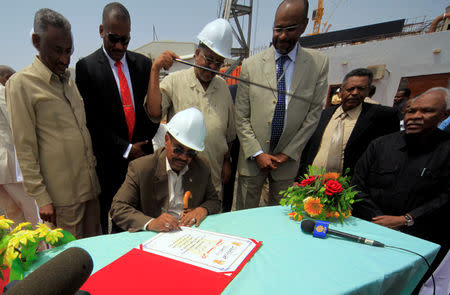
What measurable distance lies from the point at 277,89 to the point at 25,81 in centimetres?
231

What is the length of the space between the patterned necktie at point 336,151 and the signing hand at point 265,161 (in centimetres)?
85

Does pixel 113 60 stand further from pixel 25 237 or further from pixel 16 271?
pixel 16 271

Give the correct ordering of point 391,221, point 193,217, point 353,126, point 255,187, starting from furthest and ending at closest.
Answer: point 353,126, point 255,187, point 391,221, point 193,217

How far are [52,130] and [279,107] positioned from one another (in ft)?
7.25

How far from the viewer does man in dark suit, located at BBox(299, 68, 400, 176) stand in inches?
105

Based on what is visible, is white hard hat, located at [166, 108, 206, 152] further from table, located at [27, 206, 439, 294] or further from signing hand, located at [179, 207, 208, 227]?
table, located at [27, 206, 439, 294]

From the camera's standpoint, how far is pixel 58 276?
1.38 ft

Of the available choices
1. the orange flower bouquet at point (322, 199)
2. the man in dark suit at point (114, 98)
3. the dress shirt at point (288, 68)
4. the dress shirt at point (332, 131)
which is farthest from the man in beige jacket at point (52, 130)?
the dress shirt at point (332, 131)

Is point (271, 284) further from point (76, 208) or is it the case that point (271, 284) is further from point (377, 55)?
point (377, 55)

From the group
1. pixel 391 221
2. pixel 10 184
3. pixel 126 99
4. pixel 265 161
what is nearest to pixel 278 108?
pixel 265 161

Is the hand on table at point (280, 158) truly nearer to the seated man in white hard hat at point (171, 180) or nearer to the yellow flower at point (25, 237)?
the seated man in white hard hat at point (171, 180)

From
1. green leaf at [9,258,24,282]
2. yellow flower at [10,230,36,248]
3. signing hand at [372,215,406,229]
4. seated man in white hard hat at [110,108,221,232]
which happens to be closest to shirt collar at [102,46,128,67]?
seated man in white hard hat at [110,108,221,232]

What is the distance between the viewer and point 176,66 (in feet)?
59.8

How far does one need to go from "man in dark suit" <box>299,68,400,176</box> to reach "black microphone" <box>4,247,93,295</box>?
2.82 metres
